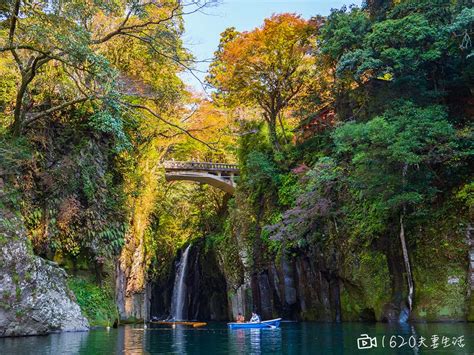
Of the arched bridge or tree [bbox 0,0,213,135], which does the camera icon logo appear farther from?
the arched bridge

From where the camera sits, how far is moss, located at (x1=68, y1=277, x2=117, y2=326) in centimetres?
1758

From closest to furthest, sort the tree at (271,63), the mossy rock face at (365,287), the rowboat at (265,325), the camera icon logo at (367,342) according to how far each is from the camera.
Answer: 1. the camera icon logo at (367,342)
2. the rowboat at (265,325)
3. the mossy rock face at (365,287)
4. the tree at (271,63)

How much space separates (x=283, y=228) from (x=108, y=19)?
35.4ft

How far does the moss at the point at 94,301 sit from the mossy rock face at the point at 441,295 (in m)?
11.4

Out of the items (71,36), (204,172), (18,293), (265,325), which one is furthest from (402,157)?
(204,172)

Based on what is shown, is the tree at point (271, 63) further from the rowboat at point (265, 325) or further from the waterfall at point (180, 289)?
the waterfall at point (180, 289)

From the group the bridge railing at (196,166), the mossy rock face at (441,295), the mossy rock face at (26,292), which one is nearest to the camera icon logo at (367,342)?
the mossy rock face at (441,295)

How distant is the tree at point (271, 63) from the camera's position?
22359 millimetres

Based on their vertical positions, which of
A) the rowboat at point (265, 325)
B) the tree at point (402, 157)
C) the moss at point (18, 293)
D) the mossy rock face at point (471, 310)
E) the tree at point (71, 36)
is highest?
the tree at point (71, 36)

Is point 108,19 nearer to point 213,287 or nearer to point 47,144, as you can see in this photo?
point 47,144

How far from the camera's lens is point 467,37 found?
49.2 ft

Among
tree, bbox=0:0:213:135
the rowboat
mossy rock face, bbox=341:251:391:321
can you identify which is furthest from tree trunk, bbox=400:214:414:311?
tree, bbox=0:0:213:135

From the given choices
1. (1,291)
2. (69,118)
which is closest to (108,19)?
(69,118)

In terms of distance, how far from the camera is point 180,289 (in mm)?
33875
